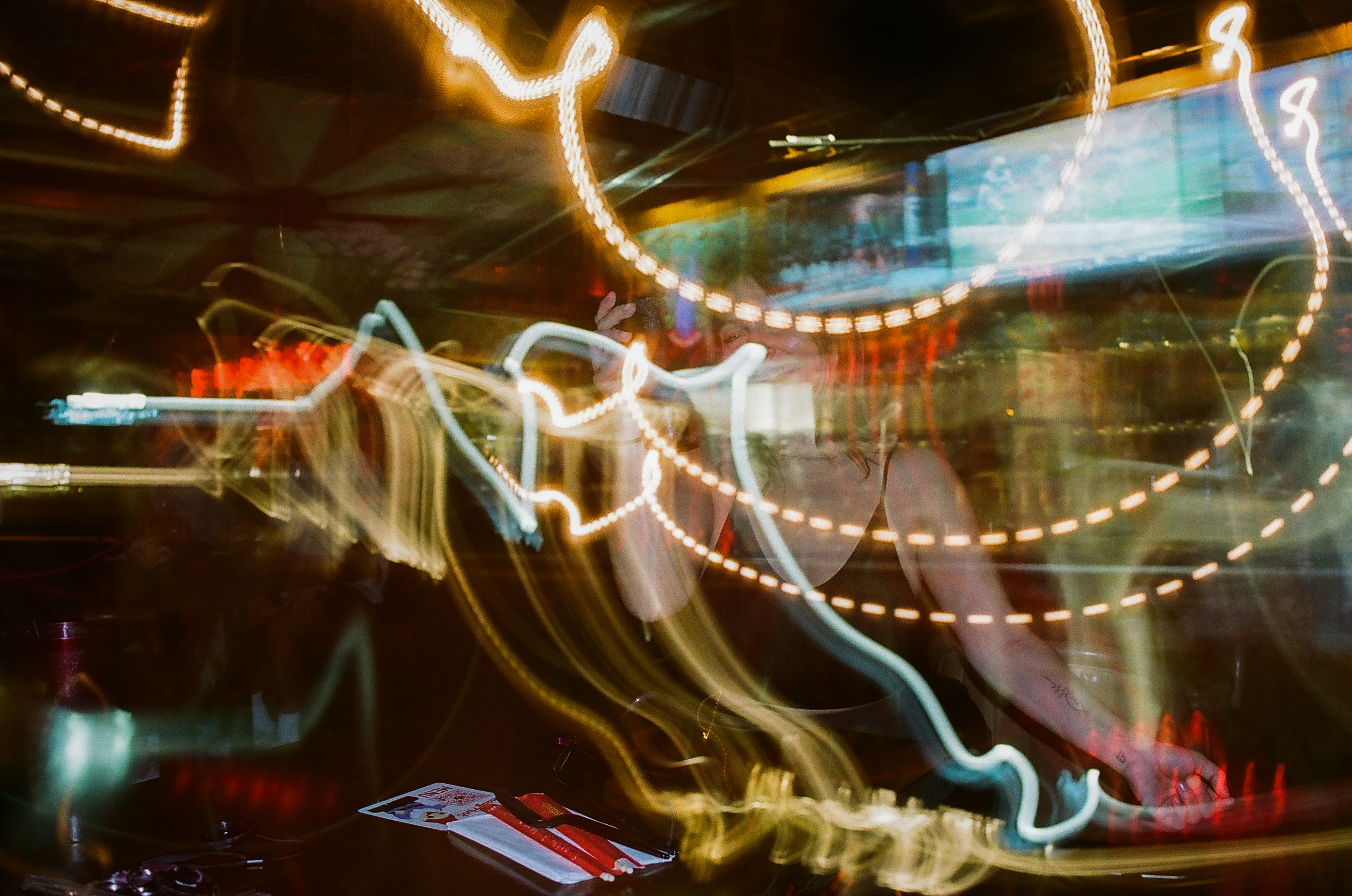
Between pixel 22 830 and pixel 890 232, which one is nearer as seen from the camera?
pixel 22 830

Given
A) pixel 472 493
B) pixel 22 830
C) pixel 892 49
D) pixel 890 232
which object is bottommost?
pixel 22 830

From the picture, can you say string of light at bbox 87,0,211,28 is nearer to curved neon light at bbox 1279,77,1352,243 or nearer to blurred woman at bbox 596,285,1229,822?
blurred woman at bbox 596,285,1229,822

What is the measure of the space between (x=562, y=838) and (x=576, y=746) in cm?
27

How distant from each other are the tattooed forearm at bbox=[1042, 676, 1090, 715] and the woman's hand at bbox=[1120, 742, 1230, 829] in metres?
0.12

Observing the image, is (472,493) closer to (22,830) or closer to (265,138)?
(265,138)

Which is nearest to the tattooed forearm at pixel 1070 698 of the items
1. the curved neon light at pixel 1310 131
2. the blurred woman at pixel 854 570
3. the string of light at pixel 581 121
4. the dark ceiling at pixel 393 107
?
the blurred woman at pixel 854 570

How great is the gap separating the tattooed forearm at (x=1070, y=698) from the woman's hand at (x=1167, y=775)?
119 millimetres

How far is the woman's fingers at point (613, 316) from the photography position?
8.94 feet

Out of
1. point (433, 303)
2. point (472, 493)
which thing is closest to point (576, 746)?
point (472, 493)

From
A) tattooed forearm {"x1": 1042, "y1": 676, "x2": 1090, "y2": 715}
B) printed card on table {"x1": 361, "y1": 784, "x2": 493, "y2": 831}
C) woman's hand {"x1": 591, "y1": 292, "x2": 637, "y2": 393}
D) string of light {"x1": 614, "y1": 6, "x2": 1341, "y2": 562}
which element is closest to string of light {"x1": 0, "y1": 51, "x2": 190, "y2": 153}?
woman's hand {"x1": 591, "y1": 292, "x2": 637, "y2": 393}

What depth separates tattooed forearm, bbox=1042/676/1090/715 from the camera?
1760 mm

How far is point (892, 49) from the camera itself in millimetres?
2664

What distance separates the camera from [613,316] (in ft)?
9.02

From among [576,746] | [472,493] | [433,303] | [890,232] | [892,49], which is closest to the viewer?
[576,746]
